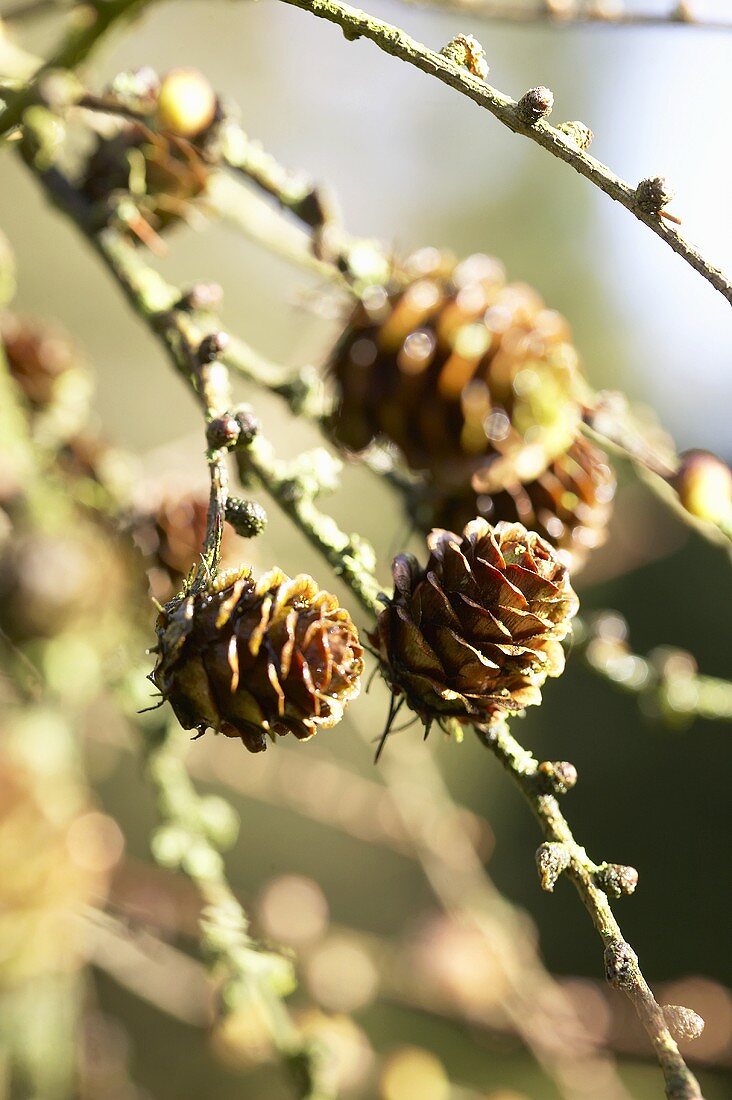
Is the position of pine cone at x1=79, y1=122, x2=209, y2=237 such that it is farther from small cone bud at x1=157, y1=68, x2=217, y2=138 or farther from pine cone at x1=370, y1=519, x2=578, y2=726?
pine cone at x1=370, y1=519, x2=578, y2=726

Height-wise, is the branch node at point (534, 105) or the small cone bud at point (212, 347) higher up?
the branch node at point (534, 105)

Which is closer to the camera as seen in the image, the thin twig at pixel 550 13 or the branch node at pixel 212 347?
the branch node at pixel 212 347

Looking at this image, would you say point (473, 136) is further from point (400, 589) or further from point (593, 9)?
point (400, 589)

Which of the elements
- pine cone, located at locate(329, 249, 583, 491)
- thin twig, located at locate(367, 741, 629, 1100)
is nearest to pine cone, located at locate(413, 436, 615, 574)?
pine cone, located at locate(329, 249, 583, 491)

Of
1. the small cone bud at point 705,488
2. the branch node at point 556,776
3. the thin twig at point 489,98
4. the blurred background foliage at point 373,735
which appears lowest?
the blurred background foliage at point 373,735

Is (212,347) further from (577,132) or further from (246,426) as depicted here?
(577,132)

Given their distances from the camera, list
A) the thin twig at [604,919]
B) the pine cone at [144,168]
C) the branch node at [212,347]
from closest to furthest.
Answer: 1. the thin twig at [604,919]
2. the branch node at [212,347]
3. the pine cone at [144,168]

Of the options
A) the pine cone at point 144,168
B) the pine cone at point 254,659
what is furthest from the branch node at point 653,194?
the pine cone at point 144,168

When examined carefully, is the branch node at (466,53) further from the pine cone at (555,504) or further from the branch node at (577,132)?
the pine cone at (555,504)
